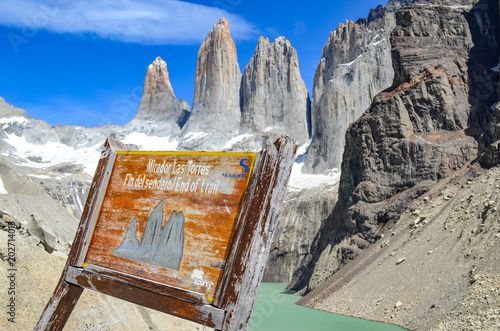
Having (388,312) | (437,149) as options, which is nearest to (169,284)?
(388,312)

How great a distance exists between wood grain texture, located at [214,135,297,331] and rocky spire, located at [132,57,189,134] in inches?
6200

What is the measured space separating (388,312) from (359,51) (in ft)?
267

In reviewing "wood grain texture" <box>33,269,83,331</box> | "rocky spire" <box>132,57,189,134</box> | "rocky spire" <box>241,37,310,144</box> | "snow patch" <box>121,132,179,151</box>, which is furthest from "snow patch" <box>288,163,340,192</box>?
"rocky spire" <box>132,57,189,134</box>

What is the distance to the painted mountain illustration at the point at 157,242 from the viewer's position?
11.0ft

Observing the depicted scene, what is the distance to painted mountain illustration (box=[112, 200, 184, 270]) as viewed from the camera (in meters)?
3.37

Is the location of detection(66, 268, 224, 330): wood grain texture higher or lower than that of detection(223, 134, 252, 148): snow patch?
lower

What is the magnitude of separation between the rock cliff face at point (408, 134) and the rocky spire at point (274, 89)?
77.1m

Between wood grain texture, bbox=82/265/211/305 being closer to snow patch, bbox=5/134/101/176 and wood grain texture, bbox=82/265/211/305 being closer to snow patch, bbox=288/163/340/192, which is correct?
snow patch, bbox=288/163/340/192

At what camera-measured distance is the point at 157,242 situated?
3.48m

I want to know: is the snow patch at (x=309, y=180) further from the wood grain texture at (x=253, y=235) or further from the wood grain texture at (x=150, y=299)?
the wood grain texture at (x=253, y=235)

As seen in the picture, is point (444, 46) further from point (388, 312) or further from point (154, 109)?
point (154, 109)

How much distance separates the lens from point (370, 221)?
31.6 metres

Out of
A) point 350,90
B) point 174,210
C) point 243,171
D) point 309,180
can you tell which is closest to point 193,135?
point 309,180

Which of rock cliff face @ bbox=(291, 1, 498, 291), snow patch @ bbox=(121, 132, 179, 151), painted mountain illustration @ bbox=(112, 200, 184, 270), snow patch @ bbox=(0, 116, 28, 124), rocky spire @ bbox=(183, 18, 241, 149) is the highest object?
rocky spire @ bbox=(183, 18, 241, 149)
